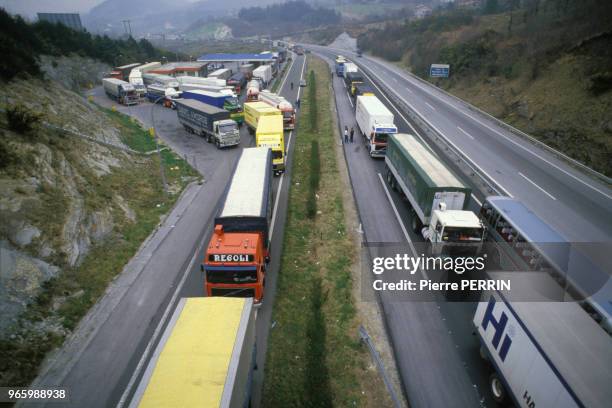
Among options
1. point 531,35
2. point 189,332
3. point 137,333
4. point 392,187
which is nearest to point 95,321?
point 137,333

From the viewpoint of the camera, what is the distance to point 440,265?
17.2 meters

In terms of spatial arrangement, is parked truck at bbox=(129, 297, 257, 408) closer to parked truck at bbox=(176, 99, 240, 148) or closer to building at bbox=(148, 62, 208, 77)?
parked truck at bbox=(176, 99, 240, 148)

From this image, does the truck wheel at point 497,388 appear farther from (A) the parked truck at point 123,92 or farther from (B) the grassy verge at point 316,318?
(A) the parked truck at point 123,92

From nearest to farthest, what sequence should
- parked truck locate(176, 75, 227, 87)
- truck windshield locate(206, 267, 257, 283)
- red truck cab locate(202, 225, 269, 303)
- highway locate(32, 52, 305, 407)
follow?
highway locate(32, 52, 305, 407) → red truck cab locate(202, 225, 269, 303) → truck windshield locate(206, 267, 257, 283) → parked truck locate(176, 75, 227, 87)

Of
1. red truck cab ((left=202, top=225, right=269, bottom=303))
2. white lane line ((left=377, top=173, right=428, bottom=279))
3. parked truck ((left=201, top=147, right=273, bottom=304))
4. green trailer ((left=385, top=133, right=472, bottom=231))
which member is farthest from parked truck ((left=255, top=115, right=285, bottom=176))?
red truck cab ((left=202, top=225, right=269, bottom=303))

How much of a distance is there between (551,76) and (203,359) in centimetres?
4729

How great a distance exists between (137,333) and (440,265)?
47.0 ft

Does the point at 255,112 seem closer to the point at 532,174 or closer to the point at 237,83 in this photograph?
the point at 532,174

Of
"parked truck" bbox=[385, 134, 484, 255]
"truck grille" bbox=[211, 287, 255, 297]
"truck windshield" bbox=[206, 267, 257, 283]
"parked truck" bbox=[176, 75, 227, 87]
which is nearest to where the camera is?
"truck windshield" bbox=[206, 267, 257, 283]

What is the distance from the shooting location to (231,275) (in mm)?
13945

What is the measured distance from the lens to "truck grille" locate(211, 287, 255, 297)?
13984mm

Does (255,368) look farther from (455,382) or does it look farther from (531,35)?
(531,35)

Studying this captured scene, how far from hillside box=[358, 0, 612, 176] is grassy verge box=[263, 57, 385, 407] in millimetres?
23307

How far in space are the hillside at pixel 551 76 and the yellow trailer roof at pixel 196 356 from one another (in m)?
31.7
